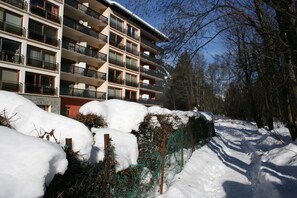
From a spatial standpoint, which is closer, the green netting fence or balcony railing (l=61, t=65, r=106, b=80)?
the green netting fence

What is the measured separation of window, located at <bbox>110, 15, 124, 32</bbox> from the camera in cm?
4251

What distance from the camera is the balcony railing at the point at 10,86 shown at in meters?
24.4

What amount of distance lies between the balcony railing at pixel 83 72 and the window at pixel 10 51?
7.24m

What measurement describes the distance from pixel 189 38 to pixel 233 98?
49.6 meters

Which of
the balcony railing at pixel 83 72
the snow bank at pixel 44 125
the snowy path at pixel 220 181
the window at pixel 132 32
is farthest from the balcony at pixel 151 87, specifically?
the snow bank at pixel 44 125

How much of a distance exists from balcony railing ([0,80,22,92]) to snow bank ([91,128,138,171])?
22.2 metres

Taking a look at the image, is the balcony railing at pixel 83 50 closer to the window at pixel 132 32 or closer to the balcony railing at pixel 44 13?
the balcony railing at pixel 44 13

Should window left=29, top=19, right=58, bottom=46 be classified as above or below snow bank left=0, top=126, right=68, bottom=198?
above

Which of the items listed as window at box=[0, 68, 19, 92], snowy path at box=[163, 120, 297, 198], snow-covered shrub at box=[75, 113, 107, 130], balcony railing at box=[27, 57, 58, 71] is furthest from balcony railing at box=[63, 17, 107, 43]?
snow-covered shrub at box=[75, 113, 107, 130]

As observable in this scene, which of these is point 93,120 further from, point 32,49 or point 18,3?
point 18,3

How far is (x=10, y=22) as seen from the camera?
25547mm

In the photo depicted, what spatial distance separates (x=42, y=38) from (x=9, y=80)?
5964 millimetres

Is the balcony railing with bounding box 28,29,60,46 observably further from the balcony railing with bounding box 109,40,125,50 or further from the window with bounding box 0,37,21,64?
the balcony railing with bounding box 109,40,125,50

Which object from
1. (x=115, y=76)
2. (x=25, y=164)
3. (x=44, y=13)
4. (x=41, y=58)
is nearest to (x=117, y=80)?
(x=115, y=76)
